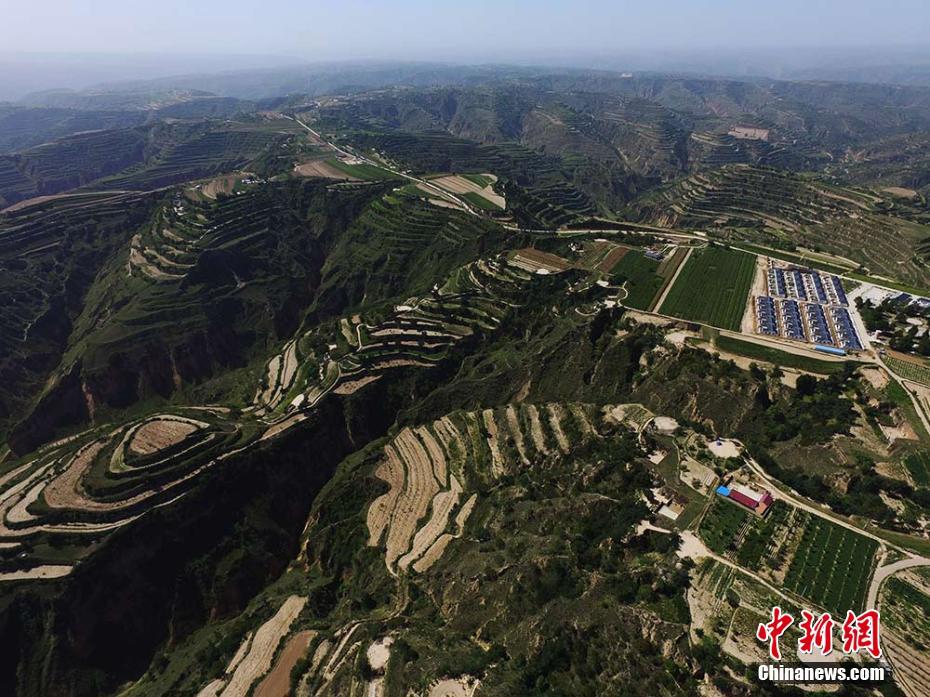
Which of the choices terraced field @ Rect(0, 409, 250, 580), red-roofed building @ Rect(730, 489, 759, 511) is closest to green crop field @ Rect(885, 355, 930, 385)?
red-roofed building @ Rect(730, 489, 759, 511)

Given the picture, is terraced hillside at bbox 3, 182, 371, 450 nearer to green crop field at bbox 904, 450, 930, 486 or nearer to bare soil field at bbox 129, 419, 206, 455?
bare soil field at bbox 129, 419, 206, 455

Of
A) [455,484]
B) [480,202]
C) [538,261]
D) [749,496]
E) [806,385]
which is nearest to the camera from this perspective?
[749,496]

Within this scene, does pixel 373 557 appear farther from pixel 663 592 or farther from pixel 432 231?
pixel 432 231

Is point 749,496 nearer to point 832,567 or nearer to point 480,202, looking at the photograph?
point 832,567

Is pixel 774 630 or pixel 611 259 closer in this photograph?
pixel 774 630

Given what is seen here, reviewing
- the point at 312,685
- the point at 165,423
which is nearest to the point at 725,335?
the point at 312,685

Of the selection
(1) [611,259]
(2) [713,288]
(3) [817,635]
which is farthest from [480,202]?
(3) [817,635]

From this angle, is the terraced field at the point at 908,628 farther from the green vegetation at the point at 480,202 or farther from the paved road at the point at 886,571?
the green vegetation at the point at 480,202

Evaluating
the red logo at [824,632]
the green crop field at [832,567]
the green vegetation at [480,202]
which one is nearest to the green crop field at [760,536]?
the green crop field at [832,567]
